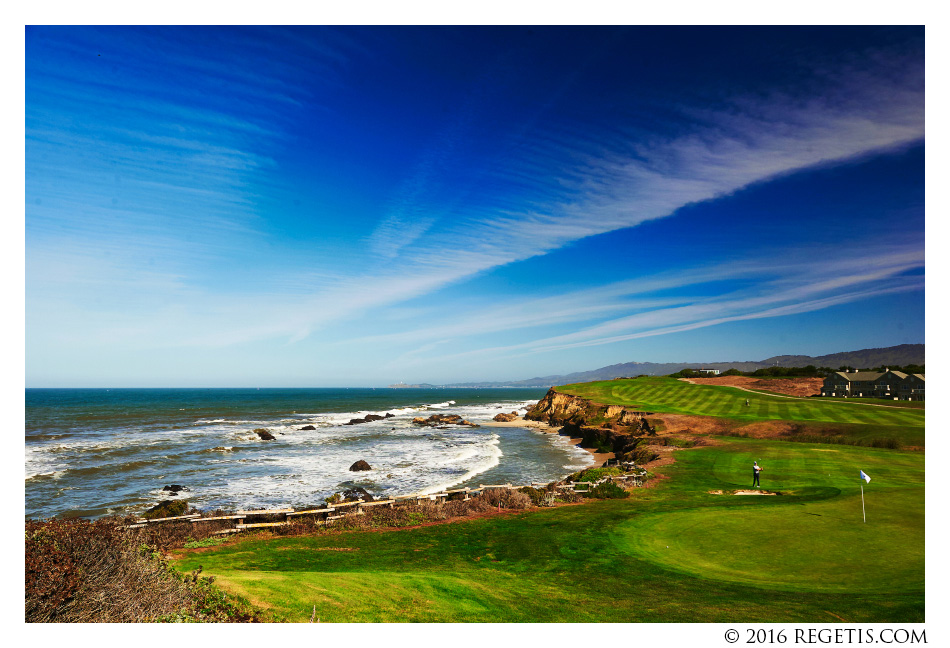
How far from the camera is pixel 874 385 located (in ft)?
205

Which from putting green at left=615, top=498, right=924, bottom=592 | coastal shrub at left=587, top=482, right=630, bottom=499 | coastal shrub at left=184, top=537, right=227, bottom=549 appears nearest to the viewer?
putting green at left=615, top=498, right=924, bottom=592

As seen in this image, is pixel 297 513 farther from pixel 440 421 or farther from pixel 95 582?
pixel 440 421

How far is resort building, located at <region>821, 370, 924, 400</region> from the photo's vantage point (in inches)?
2183

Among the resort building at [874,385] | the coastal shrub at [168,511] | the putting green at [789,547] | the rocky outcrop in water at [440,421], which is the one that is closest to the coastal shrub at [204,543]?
the coastal shrub at [168,511]

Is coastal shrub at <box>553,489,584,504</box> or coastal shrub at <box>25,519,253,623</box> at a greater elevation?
coastal shrub at <box>25,519,253,623</box>

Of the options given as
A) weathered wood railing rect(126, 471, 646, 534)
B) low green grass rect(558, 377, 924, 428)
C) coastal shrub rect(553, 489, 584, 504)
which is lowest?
weathered wood railing rect(126, 471, 646, 534)

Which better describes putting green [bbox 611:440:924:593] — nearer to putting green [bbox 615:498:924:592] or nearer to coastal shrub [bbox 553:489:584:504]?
putting green [bbox 615:498:924:592]

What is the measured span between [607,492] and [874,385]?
222ft

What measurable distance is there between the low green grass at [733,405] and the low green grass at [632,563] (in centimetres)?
1952

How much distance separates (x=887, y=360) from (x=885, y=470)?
75840 mm

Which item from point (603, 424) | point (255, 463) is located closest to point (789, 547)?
point (255, 463)

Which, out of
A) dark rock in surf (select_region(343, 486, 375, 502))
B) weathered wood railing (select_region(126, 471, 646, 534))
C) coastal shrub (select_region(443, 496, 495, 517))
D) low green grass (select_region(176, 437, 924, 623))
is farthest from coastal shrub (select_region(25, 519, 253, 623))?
dark rock in surf (select_region(343, 486, 375, 502))
